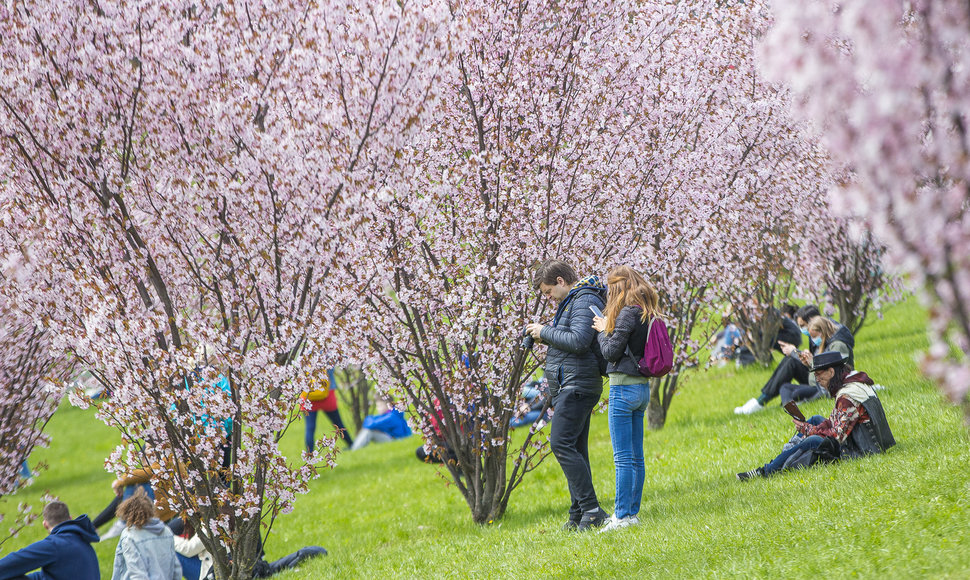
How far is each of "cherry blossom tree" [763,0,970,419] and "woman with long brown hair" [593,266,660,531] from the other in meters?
3.34

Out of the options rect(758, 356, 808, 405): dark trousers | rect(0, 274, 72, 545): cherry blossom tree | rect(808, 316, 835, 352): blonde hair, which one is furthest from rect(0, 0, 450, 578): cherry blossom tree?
rect(758, 356, 808, 405): dark trousers

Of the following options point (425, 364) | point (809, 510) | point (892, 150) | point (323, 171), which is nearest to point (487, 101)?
point (323, 171)

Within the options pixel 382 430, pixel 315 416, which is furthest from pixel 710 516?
pixel 382 430

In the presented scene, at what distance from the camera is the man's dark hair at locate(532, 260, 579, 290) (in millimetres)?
6340

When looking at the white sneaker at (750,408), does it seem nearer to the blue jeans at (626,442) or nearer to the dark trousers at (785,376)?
the dark trousers at (785,376)

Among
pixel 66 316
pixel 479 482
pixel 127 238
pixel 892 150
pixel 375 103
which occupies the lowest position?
pixel 479 482

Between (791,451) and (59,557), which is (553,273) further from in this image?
(59,557)

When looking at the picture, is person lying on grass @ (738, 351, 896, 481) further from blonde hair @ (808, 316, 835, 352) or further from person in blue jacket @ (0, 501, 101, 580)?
person in blue jacket @ (0, 501, 101, 580)

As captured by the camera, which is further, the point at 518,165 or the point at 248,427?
the point at 518,165

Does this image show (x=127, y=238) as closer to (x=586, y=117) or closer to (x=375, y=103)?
(x=375, y=103)

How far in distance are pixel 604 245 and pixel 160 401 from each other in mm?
3971

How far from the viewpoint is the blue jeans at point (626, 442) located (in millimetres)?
5965

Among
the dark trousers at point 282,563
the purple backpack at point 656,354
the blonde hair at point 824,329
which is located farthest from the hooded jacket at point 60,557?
the blonde hair at point 824,329

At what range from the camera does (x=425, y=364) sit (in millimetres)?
7066
